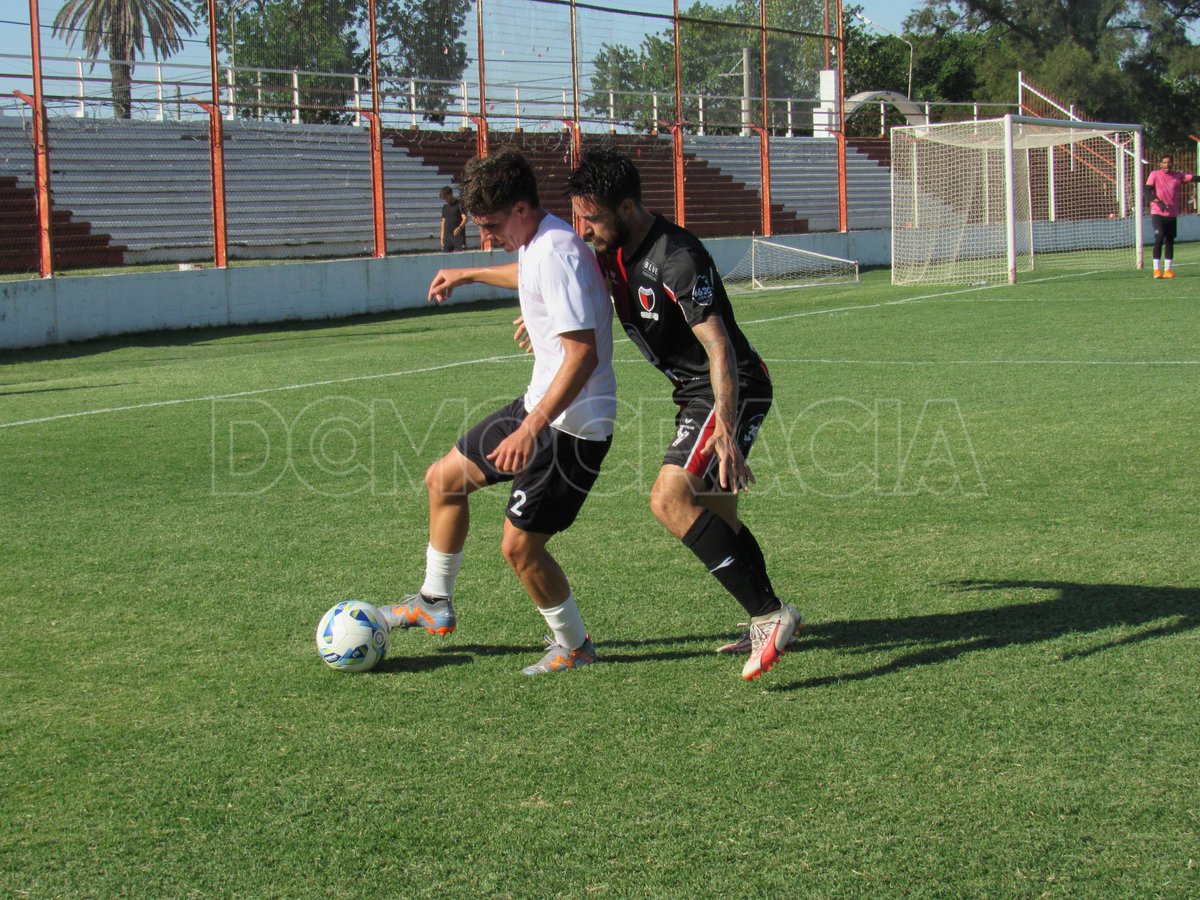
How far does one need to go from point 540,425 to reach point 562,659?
36.2 inches

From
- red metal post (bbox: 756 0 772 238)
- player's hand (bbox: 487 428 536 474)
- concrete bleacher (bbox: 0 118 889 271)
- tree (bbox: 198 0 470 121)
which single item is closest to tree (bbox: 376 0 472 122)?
tree (bbox: 198 0 470 121)

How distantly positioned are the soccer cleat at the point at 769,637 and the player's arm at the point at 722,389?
51cm

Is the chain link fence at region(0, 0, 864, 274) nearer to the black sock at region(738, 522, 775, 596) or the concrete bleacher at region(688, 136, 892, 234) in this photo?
the concrete bleacher at region(688, 136, 892, 234)

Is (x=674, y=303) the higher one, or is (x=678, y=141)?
(x=678, y=141)

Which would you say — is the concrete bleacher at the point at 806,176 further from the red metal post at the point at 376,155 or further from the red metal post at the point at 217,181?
the red metal post at the point at 217,181

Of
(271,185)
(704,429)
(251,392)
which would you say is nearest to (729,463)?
(704,429)

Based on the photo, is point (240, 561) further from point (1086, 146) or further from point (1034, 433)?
point (1086, 146)

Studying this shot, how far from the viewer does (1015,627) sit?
4.69 m

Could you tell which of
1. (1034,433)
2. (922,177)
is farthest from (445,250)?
(1034,433)

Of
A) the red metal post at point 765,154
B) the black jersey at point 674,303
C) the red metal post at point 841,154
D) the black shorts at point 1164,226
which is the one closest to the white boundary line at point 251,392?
the black jersey at point 674,303

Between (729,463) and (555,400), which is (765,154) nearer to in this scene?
(729,463)

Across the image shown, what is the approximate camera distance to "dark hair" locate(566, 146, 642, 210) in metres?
4.12

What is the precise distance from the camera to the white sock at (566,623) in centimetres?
440

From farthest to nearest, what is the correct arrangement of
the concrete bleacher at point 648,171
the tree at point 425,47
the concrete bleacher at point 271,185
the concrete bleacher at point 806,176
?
the concrete bleacher at point 806,176 → the concrete bleacher at point 648,171 → the tree at point 425,47 → the concrete bleacher at point 271,185
